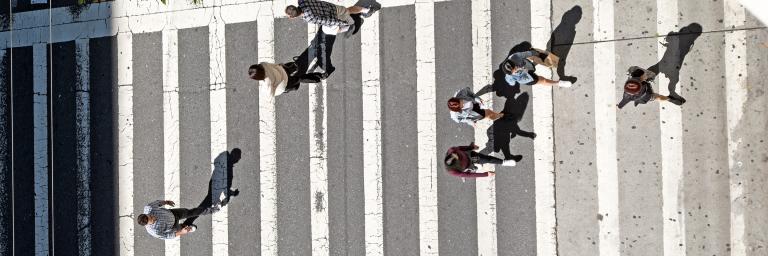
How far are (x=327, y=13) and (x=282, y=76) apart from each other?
1.23 metres

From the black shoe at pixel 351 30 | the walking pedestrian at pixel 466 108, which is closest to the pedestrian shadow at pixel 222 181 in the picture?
the black shoe at pixel 351 30

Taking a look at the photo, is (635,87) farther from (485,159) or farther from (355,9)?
(355,9)

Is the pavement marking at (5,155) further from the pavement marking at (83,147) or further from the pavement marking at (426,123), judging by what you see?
the pavement marking at (426,123)

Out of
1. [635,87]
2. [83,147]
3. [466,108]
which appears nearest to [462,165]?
[466,108]

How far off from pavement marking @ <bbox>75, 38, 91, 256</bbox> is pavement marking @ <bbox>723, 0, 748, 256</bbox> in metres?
10.8

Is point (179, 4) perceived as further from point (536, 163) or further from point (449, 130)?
point (536, 163)

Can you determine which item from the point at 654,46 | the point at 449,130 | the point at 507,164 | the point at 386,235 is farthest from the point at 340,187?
the point at 654,46

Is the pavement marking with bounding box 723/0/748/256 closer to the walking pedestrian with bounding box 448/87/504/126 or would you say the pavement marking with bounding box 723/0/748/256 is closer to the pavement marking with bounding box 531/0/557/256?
the pavement marking with bounding box 531/0/557/256

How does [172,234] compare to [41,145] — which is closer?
[172,234]

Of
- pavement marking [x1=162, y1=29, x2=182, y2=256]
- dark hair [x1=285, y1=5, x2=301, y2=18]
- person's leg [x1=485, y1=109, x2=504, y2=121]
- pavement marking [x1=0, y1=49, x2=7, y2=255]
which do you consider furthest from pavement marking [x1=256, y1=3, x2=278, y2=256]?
pavement marking [x1=0, y1=49, x2=7, y2=255]

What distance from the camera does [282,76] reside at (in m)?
10.7

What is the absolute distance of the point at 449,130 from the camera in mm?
10867

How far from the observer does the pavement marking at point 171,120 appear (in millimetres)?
12086

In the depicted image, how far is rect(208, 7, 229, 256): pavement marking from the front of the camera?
11.8 metres
